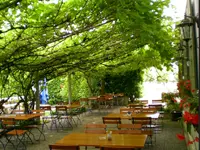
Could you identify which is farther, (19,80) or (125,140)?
(19,80)

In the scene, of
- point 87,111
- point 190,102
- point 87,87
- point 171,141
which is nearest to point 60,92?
point 87,87

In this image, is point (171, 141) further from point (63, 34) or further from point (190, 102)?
point (190, 102)

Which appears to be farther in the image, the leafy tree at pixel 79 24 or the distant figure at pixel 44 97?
the distant figure at pixel 44 97

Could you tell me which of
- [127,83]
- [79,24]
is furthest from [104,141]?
[127,83]

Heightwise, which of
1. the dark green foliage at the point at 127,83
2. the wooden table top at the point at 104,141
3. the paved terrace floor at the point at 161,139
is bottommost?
the paved terrace floor at the point at 161,139

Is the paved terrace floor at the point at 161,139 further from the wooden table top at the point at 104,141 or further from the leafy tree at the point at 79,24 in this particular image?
the wooden table top at the point at 104,141

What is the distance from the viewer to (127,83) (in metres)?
21.3

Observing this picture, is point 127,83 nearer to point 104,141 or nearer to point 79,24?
point 79,24

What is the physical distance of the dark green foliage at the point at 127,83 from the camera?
21.2m

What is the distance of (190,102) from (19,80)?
9.57 metres

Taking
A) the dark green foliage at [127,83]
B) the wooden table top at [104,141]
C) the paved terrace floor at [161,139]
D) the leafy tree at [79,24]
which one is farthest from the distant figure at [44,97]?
the wooden table top at [104,141]

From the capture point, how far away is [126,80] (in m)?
21.5

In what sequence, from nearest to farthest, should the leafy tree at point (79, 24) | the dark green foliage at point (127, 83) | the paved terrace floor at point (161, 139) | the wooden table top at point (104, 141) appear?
the leafy tree at point (79, 24), the wooden table top at point (104, 141), the paved terrace floor at point (161, 139), the dark green foliage at point (127, 83)

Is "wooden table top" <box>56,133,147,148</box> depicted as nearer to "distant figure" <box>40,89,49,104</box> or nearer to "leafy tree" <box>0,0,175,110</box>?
"leafy tree" <box>0,0,175,110</box>
